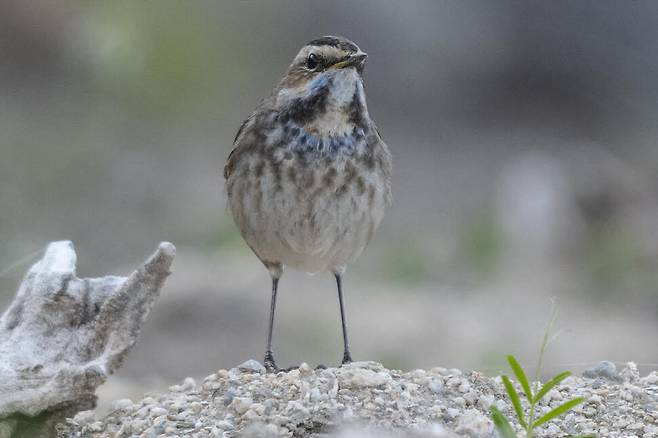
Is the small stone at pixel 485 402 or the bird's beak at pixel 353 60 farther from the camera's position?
the bird's beak at pixel 353 60

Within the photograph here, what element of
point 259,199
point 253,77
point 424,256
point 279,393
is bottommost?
point 279,393

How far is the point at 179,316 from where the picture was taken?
10102mm

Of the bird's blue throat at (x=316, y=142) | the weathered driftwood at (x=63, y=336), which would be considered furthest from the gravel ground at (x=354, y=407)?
the bird's blue throat at (x=316, y=142)

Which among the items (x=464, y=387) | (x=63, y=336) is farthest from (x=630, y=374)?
(x=63, y=336)

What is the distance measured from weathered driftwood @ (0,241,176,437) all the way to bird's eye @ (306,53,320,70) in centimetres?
142

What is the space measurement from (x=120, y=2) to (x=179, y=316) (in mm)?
5337

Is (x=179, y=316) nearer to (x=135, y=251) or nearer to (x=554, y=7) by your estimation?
(x=135, y=251)

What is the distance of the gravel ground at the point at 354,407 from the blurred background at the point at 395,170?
116 inches

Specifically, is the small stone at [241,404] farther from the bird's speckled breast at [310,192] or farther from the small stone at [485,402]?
the bird's speckled breast at [310,192]

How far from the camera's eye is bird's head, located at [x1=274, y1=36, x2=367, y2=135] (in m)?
6.21

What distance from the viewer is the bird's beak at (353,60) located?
20.1ft

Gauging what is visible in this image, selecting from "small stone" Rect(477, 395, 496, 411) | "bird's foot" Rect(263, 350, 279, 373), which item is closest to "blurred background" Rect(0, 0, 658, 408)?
"bird's foot" Rect(263, 350, 279, 373)

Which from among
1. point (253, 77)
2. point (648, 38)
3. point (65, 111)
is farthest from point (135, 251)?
point (648, 38)

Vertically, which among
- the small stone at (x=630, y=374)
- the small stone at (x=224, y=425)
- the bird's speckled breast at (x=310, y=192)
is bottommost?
the small stone at (x=224, y=425)
